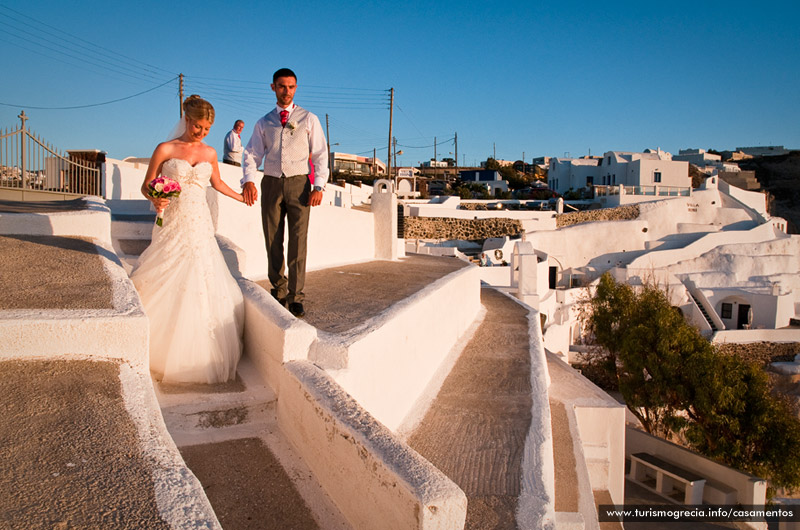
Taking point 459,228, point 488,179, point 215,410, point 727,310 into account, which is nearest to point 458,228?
point 459,228

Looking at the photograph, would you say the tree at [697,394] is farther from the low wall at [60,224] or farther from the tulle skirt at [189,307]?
the low wall at [60,224]

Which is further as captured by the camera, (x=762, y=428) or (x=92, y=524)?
(x=762, y=428)

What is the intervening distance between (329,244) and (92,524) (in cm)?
668

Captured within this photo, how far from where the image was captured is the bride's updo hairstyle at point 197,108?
11.6 ft

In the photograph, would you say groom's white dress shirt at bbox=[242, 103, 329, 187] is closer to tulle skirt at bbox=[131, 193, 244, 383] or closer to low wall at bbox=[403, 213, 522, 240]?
tulle skirt at bbox=[131, 193, 244, 383]

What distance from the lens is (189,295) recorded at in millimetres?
3170

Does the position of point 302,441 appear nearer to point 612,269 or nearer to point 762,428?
point 762,428

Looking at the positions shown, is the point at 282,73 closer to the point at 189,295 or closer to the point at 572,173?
the point at 189,295

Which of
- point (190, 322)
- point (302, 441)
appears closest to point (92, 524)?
point (302, 441)

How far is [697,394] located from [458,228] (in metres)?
19.9

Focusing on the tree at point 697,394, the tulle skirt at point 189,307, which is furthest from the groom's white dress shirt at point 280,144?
the tree at point 697,394

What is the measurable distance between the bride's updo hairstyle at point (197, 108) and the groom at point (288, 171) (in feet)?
2.14

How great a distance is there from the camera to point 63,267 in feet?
Answer: 11.0

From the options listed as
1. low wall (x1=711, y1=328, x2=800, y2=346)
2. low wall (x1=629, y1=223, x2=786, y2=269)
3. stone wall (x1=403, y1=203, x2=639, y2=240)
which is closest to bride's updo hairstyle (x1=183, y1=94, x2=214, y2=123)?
low wall (x1=711, y1=328, x2=800, y2=346)
